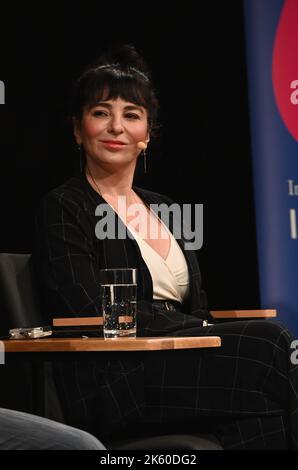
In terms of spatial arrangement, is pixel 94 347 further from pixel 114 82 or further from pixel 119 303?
pixel 114 82

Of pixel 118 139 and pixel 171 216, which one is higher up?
pixel 118 139

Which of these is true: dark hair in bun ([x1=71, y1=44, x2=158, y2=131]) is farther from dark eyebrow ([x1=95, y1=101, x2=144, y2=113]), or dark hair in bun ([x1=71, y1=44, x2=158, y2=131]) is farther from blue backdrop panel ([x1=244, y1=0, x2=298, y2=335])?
blue backdrop panel ([x1=244, y1=0, x2=298, y2=335])

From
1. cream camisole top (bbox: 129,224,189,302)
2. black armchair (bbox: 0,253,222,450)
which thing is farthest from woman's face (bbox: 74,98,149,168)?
black armchair (bbox: 0,253,222,450)

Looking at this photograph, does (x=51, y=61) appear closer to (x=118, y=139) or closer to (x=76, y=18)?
(x=76, y=18)

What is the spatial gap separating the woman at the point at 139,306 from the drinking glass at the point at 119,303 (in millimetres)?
102

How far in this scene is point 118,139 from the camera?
290 cm

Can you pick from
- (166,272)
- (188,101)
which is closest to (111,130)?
(166,272)

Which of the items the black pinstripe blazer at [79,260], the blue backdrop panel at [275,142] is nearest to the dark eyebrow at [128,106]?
the black pinstripe blazer at [79,260]

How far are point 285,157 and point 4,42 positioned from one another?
4.27 ft

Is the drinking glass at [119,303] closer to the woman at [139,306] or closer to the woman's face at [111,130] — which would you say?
the woman at [139,306]

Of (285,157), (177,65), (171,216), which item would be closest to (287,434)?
(171,216)

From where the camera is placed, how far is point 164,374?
7.47 feet

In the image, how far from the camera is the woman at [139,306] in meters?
2.16

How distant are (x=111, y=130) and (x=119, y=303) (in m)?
1.07
